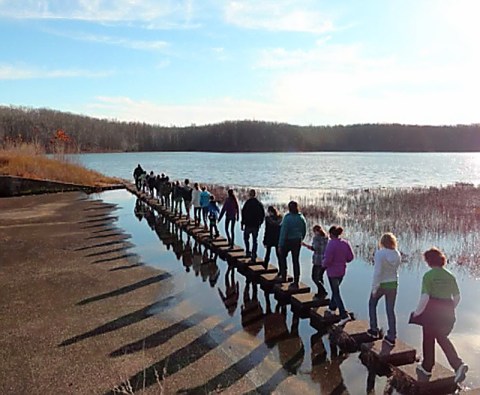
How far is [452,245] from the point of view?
14945mm

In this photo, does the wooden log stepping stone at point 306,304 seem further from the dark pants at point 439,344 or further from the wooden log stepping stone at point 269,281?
the dark pants at point 439,344

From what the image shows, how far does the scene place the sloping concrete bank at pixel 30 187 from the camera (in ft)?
95.8

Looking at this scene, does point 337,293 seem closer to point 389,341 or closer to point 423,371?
point 389,341

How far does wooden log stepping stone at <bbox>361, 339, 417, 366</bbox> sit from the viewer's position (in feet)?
19.5

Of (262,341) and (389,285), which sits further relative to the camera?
(262,341)

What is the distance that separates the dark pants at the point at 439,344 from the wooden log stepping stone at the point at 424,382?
13 centimetres

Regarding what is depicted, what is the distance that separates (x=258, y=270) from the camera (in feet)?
33.1

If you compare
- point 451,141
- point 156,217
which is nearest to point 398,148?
point 451,141

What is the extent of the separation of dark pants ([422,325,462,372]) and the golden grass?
2986 centimetres

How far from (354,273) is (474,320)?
11.0 ft

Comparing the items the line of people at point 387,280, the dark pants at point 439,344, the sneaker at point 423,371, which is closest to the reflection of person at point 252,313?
the line of people at point 387,280

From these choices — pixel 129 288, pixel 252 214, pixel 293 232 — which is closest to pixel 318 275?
pixel 293 232

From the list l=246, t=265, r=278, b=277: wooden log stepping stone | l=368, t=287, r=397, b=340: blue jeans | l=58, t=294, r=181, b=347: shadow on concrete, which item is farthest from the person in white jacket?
l=246, t=265, r=278, b=277: wooden log stepping stone

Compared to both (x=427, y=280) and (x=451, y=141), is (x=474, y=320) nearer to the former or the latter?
(x=427, y=280)
